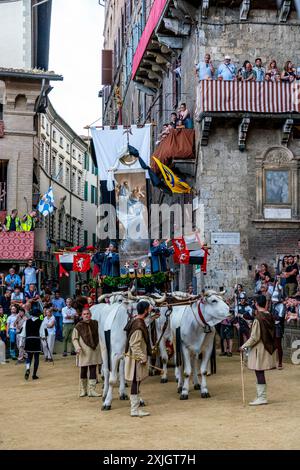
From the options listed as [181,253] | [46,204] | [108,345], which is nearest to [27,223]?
[46,204]

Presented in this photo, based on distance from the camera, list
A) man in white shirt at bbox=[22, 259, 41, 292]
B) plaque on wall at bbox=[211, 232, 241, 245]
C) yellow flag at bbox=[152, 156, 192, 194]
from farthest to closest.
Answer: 1. man in white shirt at bbox=[22, 259, 41, 292]
2. yellow flag at bbox=[152, 156, 192, 194]
3. plaque on wall at bbox=[211, 232, 241, 245]

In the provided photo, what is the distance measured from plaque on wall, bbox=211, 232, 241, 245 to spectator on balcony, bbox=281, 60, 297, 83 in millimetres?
5325

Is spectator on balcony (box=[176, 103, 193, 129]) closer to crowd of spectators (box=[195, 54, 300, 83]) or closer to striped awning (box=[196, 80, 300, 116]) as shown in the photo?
striped awning (box=[196, 80, 300, 116])

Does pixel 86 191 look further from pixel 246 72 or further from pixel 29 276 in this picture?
pixel 246 72

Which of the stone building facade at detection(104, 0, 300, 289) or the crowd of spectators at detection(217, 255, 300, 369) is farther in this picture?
the stone building facade at detection(104, 0, 300, 289)

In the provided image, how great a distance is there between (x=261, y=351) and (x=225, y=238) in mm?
12117

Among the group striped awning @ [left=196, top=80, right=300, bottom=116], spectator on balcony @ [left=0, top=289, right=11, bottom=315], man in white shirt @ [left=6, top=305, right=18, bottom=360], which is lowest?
man in white shirt @ [left=6, top=305, right=18, bottom=360]

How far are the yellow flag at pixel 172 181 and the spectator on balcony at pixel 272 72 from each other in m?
4.56

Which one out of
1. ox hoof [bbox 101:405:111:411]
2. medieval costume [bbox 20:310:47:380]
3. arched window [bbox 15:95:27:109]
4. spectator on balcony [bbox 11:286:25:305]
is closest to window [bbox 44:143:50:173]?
arched window [bbox 15:95:27:109]

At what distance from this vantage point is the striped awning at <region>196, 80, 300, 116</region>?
2427cm

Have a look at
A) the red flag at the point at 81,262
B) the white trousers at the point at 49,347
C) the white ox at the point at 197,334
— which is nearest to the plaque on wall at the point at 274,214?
the red flag at the point at 81,262
